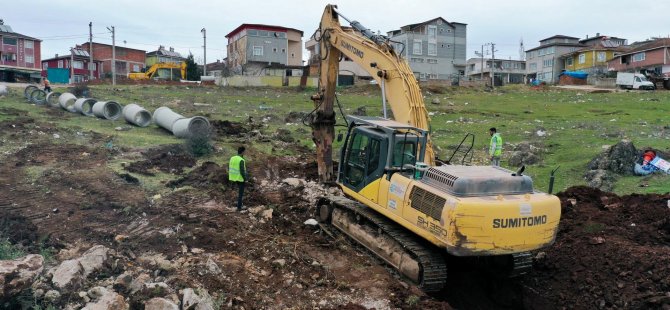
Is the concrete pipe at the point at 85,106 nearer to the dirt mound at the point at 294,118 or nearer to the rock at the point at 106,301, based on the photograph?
the dirt mound at the point at 294,118

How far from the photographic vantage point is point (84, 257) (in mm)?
7297

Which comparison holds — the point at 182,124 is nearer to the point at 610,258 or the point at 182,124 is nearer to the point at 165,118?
the point at 165,118

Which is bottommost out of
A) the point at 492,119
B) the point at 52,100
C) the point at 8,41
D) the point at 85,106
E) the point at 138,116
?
the point at 492,119

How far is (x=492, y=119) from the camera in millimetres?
24891

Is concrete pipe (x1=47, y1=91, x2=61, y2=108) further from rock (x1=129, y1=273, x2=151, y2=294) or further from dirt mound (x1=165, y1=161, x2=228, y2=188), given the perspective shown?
rock (x1=129, y1=273, x2=151, y2=294)

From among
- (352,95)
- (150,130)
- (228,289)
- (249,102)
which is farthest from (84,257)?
(352,95)

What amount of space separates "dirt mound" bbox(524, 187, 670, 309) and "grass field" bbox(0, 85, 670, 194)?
2.51 m

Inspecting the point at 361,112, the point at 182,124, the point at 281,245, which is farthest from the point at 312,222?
the point at 361,112

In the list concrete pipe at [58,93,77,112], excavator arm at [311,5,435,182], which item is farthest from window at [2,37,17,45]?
excavator arm at [311,5,435,182]

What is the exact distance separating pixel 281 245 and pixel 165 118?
1111cm

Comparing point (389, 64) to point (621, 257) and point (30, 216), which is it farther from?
point (30, 216)

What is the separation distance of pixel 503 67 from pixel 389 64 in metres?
82.0

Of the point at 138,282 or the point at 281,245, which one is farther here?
the point at 281,245

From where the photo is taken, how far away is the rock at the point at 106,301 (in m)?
6.04
